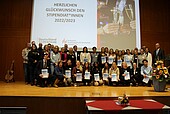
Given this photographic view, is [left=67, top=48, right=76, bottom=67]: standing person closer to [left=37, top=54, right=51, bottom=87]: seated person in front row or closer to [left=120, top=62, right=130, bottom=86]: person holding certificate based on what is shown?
[left=37, top=54, right=51, bottom=87]: seated person in front row

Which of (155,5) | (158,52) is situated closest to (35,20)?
(158,52)

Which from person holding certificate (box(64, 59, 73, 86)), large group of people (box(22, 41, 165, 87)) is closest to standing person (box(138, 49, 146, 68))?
large group of people (box(22, 41, 165, 87))

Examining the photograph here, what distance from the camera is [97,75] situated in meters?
5.39

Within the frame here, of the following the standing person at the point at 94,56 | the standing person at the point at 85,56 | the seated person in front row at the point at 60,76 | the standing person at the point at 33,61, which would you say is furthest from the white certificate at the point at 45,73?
the standing person at the point at 94,56

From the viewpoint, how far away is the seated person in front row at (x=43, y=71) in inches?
187

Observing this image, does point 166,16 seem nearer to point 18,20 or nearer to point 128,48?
point 128,48

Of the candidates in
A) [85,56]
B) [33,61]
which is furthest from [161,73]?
[33,61]

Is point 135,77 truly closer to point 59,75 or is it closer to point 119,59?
point 119,59

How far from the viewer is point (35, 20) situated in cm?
621

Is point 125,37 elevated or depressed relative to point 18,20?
depressed

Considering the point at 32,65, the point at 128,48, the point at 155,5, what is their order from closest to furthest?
the point at 32,65 < the point at 128,48 < the point at 155,5

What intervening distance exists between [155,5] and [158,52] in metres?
2.34

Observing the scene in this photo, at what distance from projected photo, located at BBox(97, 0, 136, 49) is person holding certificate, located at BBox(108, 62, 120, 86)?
1175 mm

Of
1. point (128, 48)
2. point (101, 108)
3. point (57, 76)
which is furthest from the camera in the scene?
point (128, 48)
